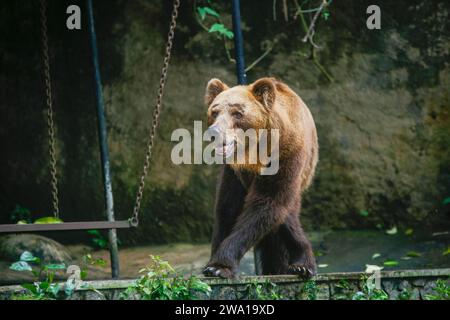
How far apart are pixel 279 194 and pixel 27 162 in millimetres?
4788

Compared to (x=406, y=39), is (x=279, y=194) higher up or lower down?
lower down

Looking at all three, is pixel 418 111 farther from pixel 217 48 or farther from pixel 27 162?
pixel 27 162

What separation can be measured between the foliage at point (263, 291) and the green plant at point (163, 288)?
1.10 ft

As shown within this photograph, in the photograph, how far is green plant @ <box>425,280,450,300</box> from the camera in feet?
17.3

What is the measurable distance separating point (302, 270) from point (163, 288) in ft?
3.82

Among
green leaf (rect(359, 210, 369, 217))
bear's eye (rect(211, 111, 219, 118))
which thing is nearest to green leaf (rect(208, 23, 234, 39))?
bear's eye (rect(211, 111, 219, 118))

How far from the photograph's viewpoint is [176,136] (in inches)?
360

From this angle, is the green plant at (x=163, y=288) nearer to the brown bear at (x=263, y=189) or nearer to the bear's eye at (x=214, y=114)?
the brown bear at (x=263, y=189)

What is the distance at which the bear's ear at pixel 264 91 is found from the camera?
19.4ft

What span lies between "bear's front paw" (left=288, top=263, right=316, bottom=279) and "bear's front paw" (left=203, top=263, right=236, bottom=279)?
1.77 feet

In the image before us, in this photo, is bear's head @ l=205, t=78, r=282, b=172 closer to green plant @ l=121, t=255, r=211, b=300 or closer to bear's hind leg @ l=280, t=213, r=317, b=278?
bear's hind leg @ l=280, t=213, r=317, b=278

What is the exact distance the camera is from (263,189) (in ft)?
19.0

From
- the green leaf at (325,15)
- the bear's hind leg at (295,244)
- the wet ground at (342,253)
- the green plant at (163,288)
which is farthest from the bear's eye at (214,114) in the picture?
the green leaf at (325,15)
